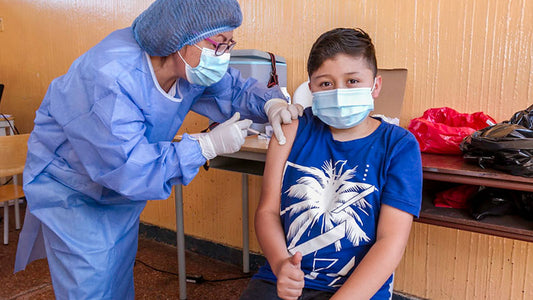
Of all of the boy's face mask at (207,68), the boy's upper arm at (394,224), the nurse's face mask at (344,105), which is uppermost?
the boy's face mask at (207,68)

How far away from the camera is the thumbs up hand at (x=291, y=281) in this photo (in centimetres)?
93

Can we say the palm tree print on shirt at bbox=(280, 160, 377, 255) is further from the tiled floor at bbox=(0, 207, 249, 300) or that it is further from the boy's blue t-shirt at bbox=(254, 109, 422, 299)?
the tiled floor at bbox=(0, 207, 249, 300)

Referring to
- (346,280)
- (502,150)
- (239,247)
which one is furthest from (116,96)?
(239,247)

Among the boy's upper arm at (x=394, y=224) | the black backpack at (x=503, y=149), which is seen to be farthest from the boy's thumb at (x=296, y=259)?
the black backpack at (x=503, y=149)

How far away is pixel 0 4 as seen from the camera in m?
3.80

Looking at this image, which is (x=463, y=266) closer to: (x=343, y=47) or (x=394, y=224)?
(x=394, y=224)

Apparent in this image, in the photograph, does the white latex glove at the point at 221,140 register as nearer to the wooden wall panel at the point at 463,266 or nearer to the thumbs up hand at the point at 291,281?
the thumbs up hand at the point at 291,281

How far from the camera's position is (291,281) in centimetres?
94

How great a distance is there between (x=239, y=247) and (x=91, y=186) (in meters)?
1.37

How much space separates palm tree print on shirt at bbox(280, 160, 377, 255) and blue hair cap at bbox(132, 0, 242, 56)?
1.68 feet

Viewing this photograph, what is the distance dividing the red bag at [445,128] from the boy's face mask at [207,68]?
776 millimetres

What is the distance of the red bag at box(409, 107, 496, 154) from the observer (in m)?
1.38

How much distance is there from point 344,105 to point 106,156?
682mm

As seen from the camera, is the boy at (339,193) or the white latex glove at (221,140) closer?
the boy at (339,193)
